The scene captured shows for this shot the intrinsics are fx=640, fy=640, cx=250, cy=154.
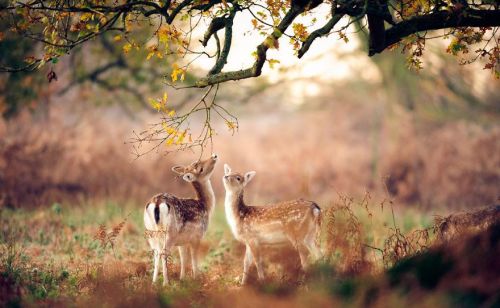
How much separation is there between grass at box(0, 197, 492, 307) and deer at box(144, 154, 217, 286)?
0.32 metres

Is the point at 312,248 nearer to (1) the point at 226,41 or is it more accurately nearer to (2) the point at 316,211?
(2) the point at 316,211

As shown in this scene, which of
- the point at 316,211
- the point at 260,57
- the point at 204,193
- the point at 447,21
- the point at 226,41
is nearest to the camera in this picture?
the point at 260,57

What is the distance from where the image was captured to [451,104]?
21.9 metres

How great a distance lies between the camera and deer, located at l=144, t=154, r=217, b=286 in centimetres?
788

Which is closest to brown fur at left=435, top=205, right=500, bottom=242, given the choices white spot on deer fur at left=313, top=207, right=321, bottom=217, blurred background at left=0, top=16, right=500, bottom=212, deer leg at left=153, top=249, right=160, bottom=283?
white spot on deer fur at left=313, top=207, right=321, bottom=217

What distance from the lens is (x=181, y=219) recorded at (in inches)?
321

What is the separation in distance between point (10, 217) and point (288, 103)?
16.4 metres

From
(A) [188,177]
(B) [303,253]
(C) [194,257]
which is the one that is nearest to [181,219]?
(C) [194,257]

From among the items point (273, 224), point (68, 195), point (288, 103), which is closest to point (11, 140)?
point (68, 195)

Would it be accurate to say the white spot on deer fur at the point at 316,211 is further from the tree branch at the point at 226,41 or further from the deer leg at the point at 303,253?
the tree branch at the point at 226,41

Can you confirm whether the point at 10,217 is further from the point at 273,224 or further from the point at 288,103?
the point at 288,103

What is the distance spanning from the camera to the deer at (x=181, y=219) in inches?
310

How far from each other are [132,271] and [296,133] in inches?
744

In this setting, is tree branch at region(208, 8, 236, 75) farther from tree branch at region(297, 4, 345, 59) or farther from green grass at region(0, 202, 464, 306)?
green grass at region(0, 202, 464, 306)
